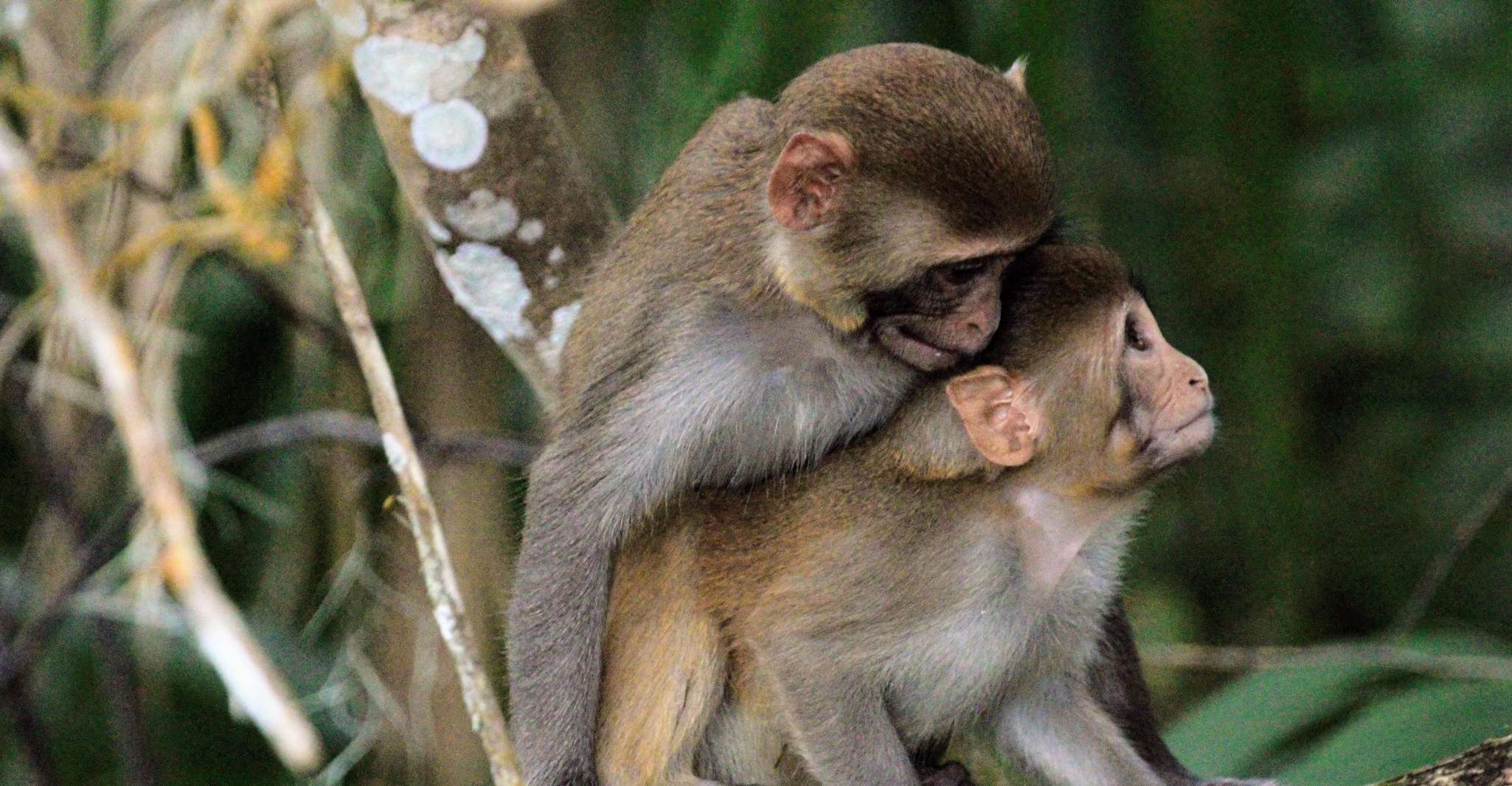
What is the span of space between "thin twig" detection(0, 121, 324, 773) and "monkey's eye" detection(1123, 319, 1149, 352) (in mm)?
2270

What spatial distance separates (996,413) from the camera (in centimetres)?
378

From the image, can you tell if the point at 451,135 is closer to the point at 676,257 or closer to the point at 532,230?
the point at 532,230

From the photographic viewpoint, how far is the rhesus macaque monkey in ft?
12.9

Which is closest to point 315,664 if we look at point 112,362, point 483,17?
point 483,17

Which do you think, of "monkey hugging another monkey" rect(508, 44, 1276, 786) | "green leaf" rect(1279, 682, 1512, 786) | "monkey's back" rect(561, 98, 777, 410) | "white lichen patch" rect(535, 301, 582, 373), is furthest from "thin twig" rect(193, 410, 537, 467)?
"green leaf" rect(1279, 682, 1512, 786)

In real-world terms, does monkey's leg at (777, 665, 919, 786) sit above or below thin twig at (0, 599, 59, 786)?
above

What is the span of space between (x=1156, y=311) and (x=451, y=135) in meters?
3.15

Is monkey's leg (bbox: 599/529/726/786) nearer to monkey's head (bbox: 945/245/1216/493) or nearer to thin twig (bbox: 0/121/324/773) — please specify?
monkey's head (bbox: 945/245/1216/493)

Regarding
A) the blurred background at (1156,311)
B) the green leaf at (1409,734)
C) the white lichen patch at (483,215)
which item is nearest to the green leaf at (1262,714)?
the blurred background at (1156,311)

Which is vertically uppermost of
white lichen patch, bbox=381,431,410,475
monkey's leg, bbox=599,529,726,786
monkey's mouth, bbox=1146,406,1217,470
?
white lichen patch, bbox=381,431,410,475

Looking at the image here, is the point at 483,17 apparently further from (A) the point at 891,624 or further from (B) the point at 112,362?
(B) the point at 112,362

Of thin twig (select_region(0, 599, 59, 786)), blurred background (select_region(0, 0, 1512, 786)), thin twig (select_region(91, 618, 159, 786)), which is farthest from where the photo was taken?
thin twig (select_region(91, 618, 159, 786))

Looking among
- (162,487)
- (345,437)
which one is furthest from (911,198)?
(345,437)

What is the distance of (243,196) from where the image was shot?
371 centimetres
